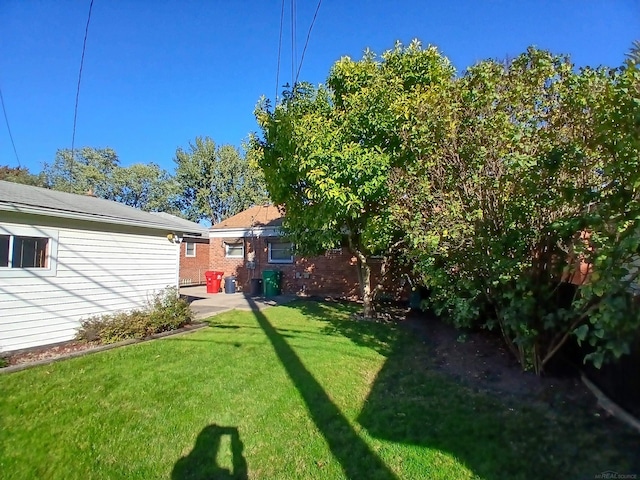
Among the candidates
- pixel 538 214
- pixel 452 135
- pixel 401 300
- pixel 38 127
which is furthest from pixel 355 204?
pixel 38 127

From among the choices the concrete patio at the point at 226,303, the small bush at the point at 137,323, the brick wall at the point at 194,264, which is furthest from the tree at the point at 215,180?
the small bush at the point at 137,323

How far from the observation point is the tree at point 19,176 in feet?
95.1

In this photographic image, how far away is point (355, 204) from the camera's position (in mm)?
7055

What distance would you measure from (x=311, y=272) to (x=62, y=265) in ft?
31.9

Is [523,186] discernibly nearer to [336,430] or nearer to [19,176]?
[336,430]

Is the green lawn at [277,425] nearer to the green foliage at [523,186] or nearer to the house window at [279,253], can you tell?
the green foliage at [523,186]

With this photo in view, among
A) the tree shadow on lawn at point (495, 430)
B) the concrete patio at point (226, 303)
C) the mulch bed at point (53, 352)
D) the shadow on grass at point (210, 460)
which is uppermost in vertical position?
the concrete patio at point (226, 303)

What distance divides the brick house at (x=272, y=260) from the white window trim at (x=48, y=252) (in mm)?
7650

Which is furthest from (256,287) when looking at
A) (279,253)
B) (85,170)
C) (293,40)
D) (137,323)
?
(85,170)

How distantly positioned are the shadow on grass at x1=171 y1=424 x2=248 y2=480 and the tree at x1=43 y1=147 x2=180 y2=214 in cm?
3369

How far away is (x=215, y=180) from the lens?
32.9m

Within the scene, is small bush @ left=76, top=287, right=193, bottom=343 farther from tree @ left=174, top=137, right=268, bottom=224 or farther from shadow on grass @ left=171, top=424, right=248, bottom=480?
tree @ left=174, top=137, right=268, bottom=224

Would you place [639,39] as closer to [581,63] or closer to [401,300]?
[581,63]

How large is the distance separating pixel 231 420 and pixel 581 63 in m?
6.30
